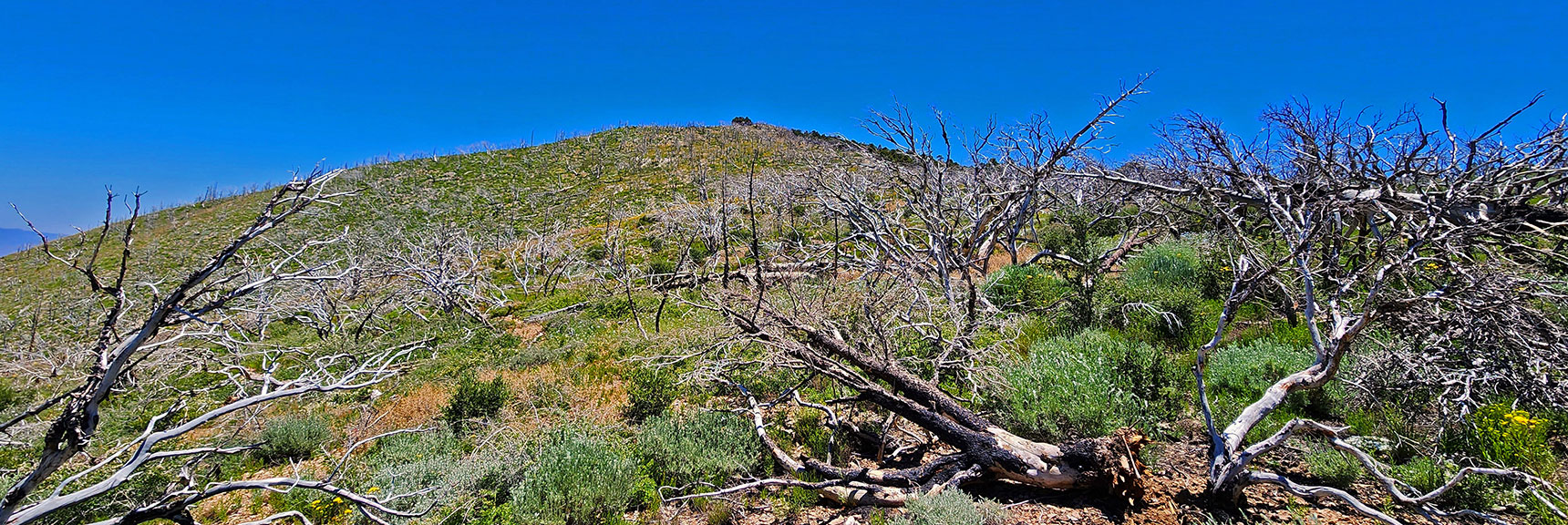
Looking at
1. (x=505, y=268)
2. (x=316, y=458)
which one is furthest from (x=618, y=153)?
(x=316, y=458)

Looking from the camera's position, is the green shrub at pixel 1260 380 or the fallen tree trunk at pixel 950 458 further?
the green shrub at pixel 1260 380

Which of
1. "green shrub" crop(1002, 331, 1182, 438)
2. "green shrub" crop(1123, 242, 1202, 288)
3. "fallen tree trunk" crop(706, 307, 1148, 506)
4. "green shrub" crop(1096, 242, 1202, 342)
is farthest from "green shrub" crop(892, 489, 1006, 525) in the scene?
"green shrub" crop(1123, 242, 1202, 288)

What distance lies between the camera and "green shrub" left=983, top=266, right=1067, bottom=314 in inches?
321

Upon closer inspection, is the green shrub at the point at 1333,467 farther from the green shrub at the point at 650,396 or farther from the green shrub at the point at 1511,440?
the green shrub at the point at 650,396

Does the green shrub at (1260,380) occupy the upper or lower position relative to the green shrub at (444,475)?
upper

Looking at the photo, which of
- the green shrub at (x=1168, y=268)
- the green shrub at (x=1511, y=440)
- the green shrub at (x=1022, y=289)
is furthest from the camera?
the green shrub at (x=1022, y=289)

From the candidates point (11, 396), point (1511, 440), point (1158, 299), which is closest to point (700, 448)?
point (1511, 440)

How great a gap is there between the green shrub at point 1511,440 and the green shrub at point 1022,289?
4335 millimetres

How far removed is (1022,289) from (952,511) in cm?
621

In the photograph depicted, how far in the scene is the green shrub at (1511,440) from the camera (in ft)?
10.3

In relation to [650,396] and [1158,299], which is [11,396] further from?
[1158,299]

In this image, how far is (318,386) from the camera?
337 cm

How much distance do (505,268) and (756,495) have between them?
20246 millimetres

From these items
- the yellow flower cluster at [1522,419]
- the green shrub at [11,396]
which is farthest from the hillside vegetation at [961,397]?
the green shrub at [11,396]
